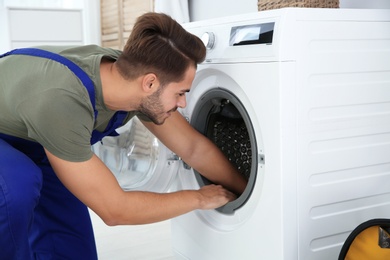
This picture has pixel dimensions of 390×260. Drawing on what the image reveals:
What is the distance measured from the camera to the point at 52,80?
1.31m

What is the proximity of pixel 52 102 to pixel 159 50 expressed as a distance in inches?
11.8

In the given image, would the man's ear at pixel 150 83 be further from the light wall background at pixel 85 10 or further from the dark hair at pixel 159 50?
the light wall background at pixel 85 10

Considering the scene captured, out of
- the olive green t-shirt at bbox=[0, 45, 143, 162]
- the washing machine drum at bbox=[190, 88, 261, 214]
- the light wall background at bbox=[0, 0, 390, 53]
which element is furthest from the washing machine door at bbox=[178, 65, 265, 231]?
the light wall background at bbox=[0, 0, 390, 53]

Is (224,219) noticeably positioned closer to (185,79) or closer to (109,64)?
(185,79)

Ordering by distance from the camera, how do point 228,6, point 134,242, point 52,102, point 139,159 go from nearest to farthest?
point 52,102 → point 139,159 → point 134,242 → point 228,6

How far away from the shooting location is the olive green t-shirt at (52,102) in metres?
1.28

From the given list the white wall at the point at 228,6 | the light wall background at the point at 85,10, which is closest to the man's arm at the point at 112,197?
the white wall at the point at 228,6

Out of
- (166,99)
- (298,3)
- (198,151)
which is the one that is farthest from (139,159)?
(298,3)

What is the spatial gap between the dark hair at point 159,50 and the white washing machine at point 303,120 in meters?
0.16

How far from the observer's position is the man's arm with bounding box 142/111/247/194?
5.58 feet

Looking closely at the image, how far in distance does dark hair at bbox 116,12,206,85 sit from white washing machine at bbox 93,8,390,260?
0.54ft

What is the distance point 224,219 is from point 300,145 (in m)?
0.40

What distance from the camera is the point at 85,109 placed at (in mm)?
1334

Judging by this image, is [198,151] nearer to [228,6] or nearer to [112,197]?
[112,197]
